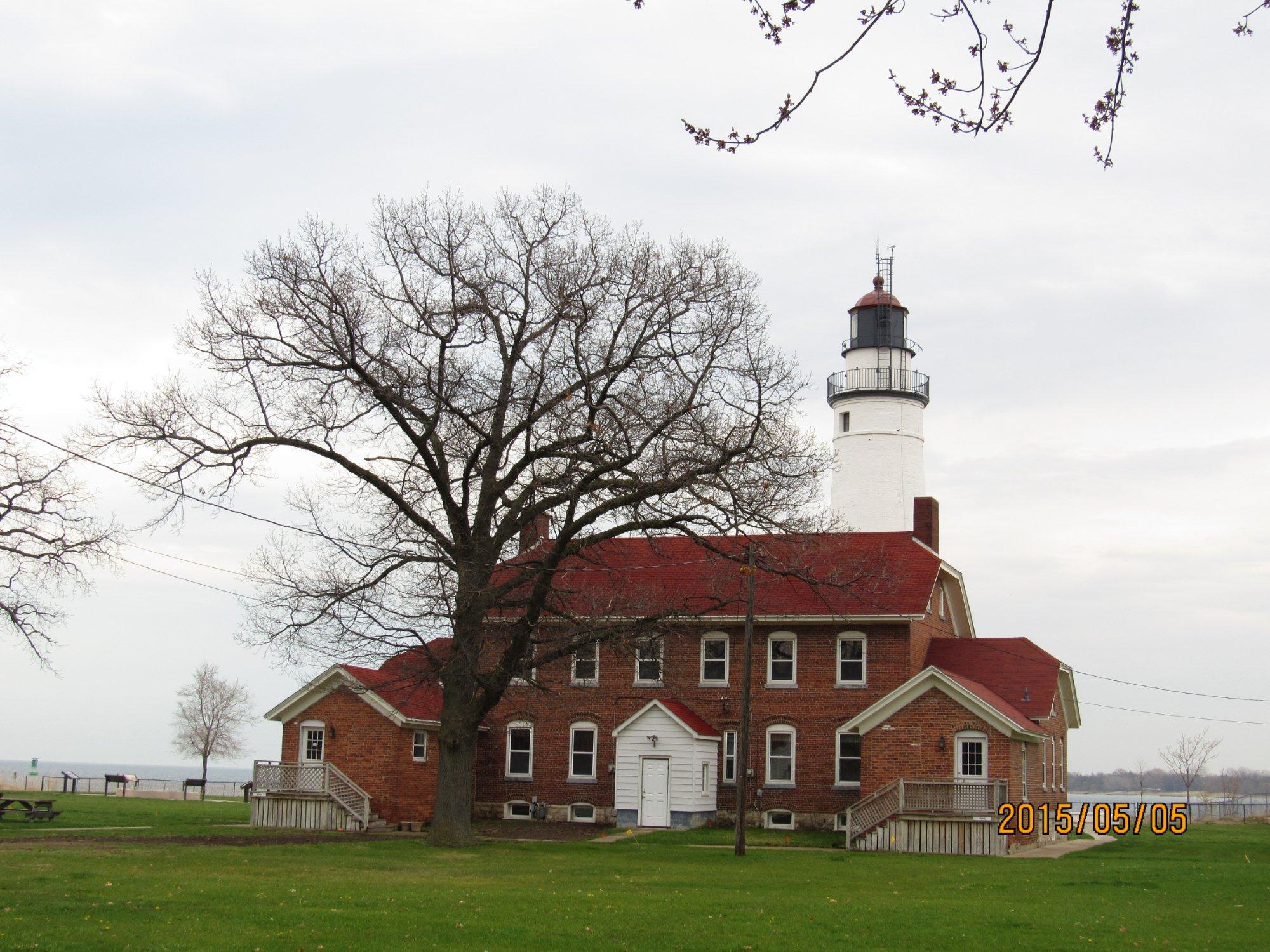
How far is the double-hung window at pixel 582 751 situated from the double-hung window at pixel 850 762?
724cm

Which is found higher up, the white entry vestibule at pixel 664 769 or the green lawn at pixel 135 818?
the white entry vestibule at pixel 664 769

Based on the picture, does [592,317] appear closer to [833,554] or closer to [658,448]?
[658,448]

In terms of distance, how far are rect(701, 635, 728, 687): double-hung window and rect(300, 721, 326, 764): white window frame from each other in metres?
10.7

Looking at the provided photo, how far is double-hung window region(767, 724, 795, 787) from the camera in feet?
115

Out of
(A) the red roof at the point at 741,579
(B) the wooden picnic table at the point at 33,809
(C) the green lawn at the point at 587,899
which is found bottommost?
(B) the wooden picnic table at the point at 33,809

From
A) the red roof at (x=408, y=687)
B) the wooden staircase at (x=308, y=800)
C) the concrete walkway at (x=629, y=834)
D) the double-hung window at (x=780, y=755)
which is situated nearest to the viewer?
the red roof at (x=408, y=687)

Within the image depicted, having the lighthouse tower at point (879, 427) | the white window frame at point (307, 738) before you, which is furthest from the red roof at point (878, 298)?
the white window frame at point (307, 738)

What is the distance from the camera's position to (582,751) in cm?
3741

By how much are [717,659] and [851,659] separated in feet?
12.9

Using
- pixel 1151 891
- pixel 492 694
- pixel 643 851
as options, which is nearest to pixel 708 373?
pixel 492 694

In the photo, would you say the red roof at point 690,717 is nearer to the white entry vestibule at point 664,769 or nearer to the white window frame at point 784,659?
the white entry vestibule at point 664,769

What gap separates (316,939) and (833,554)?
22.4m

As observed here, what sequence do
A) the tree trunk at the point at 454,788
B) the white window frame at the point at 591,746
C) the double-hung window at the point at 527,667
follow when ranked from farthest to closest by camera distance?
the white window frame at the point at 591,746 → the tree trunk at the point at 454,788 → the double-hung window at the point at 527,667

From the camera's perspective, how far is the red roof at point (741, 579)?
2842 cm
